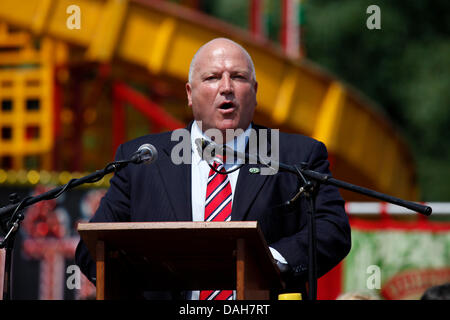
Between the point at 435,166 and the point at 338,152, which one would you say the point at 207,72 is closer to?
the point at 338,152

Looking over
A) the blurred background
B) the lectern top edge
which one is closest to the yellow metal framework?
the blurred background

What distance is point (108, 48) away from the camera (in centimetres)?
1235

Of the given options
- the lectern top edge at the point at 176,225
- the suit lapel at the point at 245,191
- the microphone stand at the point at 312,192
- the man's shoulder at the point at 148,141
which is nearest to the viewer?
the lectern top edge at the point at 176,225

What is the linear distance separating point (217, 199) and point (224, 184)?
0.09 metres

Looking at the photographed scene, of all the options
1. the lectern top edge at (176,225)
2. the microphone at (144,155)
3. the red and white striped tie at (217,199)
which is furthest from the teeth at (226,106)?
the lectern top edge at (176,225)

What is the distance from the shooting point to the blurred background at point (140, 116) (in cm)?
889

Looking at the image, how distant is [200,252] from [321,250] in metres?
0.67

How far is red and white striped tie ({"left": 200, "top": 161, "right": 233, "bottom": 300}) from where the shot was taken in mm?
4027

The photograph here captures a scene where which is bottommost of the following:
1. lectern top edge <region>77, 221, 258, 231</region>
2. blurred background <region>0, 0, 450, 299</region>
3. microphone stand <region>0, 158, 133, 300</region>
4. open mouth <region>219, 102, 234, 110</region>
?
lectern top edge <region>77, 221, 258, 231</region>

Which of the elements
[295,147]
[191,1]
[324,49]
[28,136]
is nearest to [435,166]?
[324,49]

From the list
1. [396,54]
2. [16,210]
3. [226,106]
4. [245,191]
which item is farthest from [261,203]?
[396,54]

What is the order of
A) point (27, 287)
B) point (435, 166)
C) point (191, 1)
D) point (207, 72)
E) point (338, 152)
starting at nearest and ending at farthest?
point (207, 72)
point (27, 287)
point (338, 152)
point (191, 1)
point (435, 166)

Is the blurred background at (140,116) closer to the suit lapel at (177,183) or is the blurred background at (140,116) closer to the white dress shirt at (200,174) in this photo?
the white dress shirt at (200,174)

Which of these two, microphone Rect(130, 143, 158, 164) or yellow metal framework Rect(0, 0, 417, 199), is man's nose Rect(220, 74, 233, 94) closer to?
microphone Rect(130, 143, 158, 164)
